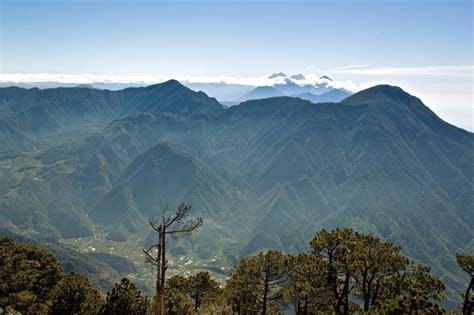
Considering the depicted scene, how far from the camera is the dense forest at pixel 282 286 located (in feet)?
149

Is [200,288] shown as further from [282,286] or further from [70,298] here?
[70,298]

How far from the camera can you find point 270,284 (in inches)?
2482

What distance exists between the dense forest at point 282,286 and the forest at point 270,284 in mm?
107

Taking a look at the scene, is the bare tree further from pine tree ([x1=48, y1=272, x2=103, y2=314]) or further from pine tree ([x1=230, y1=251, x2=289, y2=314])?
pine tree ([x1=48, y1=272, x2=103, y2=314])

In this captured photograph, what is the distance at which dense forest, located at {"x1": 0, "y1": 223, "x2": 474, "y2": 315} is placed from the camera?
45.5 metres

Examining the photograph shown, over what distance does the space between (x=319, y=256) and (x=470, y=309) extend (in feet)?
53.8

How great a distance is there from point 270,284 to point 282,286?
3149 mm

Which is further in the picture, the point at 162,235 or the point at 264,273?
the point at 264,273

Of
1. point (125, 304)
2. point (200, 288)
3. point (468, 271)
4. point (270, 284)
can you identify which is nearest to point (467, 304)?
point (468, 271)

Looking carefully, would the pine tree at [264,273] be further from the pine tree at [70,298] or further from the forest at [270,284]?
the pine tree at [70,298]

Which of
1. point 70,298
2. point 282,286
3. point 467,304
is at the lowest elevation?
point 70,298

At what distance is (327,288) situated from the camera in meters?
47.4

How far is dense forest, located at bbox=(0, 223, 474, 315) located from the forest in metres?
0.11

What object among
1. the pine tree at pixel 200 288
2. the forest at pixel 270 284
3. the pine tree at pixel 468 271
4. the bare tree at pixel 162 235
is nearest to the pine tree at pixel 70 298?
the forest at pixel 270 284
